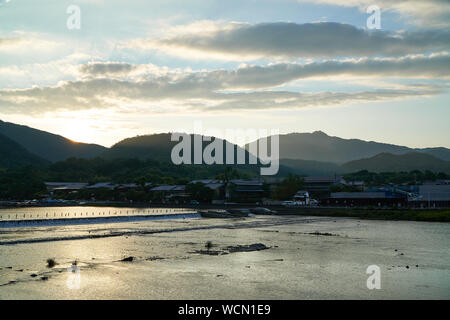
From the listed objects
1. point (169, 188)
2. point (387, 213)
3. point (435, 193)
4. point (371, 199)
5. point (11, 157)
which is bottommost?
point (387, 213)

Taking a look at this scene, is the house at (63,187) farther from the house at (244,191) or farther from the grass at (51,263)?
the grass at (51,263)

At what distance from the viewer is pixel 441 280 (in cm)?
1917

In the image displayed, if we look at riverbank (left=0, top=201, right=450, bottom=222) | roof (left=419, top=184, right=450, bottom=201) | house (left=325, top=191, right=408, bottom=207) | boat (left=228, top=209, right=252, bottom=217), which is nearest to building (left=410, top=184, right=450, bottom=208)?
roof (left=419, top=184, right=450, bottom=201)

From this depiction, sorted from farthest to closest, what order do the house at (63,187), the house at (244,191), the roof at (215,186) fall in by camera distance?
the house at (63,187) < the roof at (215,186) < the house at (244,191)

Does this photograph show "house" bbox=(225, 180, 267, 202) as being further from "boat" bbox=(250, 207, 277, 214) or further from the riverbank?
"boat" bbox=(250, 207, 277, 214)

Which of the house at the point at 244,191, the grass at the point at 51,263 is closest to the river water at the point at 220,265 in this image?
the grass at the point at 51,263

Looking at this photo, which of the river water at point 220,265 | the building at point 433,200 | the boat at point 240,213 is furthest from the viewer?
the boat at point 240,213

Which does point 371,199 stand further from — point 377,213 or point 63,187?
point 63,187

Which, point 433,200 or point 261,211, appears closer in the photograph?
point 433,200

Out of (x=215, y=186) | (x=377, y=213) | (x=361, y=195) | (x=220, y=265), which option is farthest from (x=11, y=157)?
(x=220, y=265)

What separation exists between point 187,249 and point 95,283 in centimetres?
1022

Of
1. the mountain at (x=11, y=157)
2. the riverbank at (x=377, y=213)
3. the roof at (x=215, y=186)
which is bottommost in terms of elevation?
the riverbank at (x=377, y=213)
